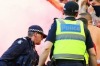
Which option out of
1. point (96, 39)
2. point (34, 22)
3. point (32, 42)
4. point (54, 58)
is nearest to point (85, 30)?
point (54, 58)

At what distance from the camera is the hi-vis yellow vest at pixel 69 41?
2.57 meters

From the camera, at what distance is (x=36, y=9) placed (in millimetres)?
4219

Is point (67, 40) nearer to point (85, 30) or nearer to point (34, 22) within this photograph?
point (85, 30)

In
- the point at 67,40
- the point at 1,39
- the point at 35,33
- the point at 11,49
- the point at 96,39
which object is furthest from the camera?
the point at 1,39

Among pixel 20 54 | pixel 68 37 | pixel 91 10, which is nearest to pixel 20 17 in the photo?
pixel 91 10

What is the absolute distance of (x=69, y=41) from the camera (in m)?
2.59

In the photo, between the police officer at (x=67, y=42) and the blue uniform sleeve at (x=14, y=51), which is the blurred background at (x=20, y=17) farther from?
the police officer at (x=67, y=42)

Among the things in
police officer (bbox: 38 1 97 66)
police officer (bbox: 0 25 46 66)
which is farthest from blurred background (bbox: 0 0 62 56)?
police officer (bbox: 38 1 97 66)

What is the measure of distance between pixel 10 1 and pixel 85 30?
1.82 meters

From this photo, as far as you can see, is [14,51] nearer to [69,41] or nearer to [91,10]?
[69,41]

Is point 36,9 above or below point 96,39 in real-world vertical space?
above

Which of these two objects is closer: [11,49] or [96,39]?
[11,49]

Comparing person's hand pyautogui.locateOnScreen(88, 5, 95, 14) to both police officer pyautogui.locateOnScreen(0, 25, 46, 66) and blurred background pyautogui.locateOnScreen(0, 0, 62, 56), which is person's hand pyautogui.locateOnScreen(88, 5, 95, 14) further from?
police officer pyautogui.locateOnScreen(0, 25, 46, 66)

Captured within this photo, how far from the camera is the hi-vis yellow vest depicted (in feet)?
8.45
